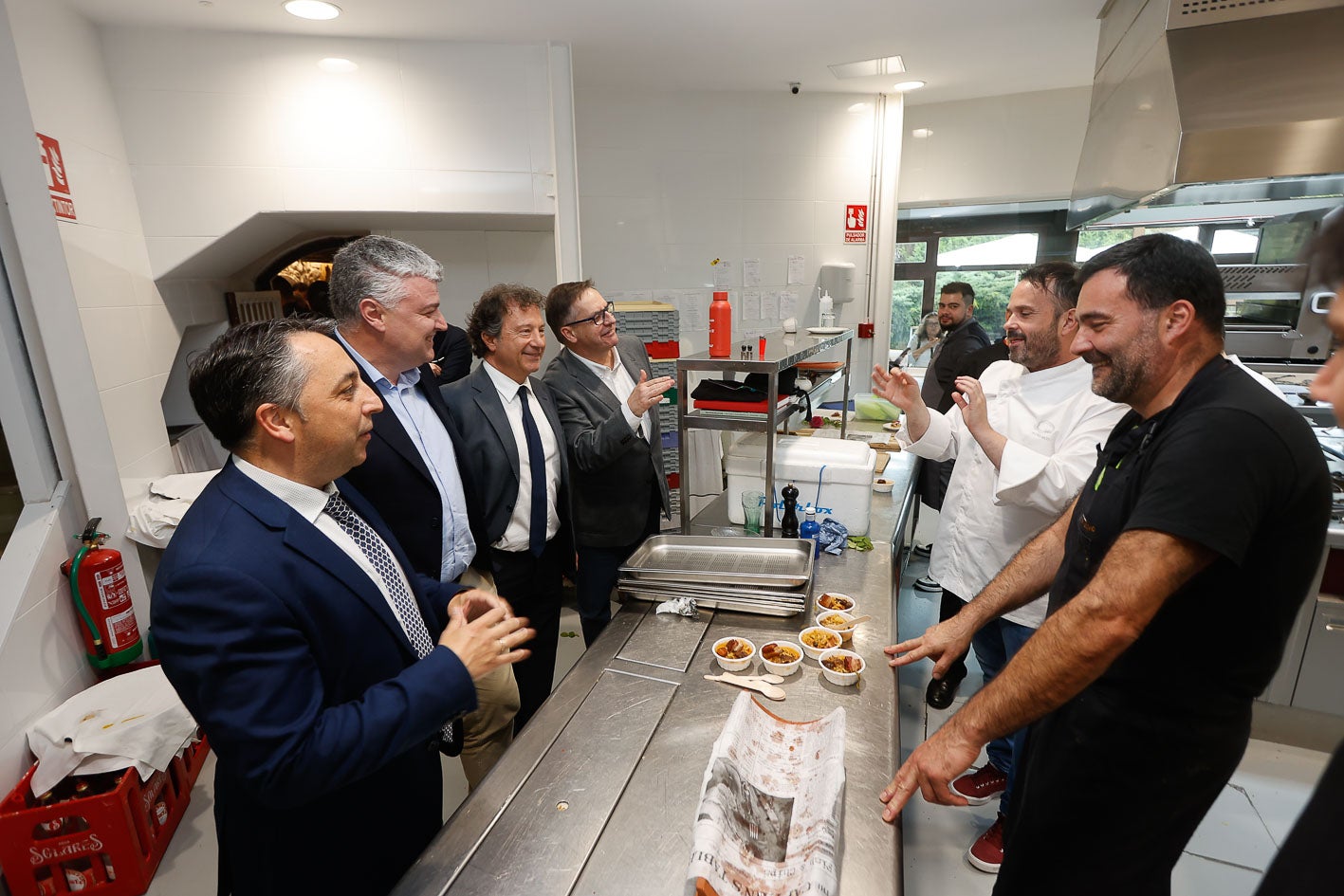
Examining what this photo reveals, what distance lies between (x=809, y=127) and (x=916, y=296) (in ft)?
6.69

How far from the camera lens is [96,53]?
2.96m

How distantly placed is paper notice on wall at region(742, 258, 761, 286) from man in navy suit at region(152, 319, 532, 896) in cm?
420

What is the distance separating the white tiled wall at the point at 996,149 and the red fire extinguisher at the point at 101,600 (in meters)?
5.62

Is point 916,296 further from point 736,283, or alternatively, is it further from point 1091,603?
point 1091,603

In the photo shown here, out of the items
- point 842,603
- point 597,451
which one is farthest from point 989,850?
point 597,451

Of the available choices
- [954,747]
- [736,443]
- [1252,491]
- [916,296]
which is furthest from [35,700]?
[916,296]

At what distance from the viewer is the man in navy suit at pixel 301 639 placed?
1020 millimetres

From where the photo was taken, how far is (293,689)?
1055mm

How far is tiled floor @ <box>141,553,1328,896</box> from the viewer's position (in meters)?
2.12

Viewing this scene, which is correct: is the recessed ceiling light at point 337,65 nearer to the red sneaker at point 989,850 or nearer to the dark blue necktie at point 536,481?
the dark blue necktie at point 536,481

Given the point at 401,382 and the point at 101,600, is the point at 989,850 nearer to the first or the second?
the point at 401,382

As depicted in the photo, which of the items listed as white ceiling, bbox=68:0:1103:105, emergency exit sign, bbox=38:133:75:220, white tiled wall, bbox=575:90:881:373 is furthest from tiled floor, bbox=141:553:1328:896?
white tiled wall, bbox=575:90:881:373

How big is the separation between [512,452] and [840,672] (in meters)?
1.32

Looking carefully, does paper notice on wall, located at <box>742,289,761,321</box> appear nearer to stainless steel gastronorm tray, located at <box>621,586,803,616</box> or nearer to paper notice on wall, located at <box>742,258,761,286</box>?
paper notice on wall, located at <box>742,258,761,286</box>
